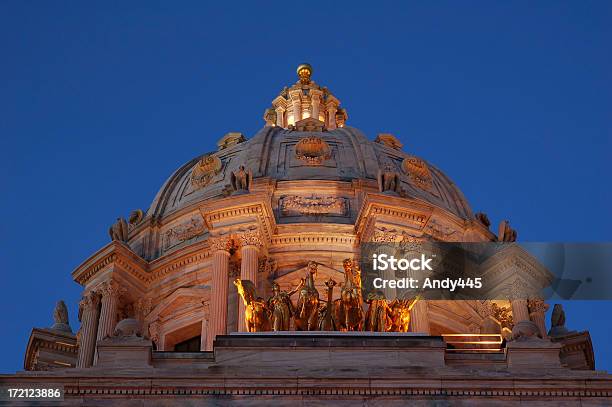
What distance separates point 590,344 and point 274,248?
54.3 feet

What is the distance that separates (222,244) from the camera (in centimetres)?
6100

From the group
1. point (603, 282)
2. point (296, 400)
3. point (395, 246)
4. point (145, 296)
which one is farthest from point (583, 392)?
point (145, 296)

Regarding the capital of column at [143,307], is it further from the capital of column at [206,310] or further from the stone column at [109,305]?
the capital of column at [206,310]

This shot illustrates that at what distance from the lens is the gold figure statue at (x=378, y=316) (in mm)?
42438

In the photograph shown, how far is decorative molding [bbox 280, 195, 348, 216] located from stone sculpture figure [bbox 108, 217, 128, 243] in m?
8.64

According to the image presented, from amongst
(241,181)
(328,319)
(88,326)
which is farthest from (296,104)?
(328,319)

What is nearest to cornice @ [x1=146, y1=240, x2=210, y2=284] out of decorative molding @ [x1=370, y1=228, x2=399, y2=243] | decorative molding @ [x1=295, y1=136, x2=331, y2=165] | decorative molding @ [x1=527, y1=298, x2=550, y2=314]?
decorative molding @ [x1=370, y1=228, x2=399, y2=243]

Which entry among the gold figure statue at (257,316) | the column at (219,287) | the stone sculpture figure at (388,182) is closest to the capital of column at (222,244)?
the column at (219,287)

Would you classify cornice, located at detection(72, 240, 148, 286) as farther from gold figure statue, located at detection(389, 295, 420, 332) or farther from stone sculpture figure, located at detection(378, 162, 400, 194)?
gold figure statue, located at detection(389, 295, 420, 332)

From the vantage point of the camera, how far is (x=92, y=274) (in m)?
65.2

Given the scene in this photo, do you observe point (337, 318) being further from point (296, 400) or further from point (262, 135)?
point (262, 135)

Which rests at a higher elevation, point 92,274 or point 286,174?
point 286,174

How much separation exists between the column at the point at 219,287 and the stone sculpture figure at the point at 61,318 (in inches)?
480

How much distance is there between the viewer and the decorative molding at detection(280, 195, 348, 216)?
65688mm
